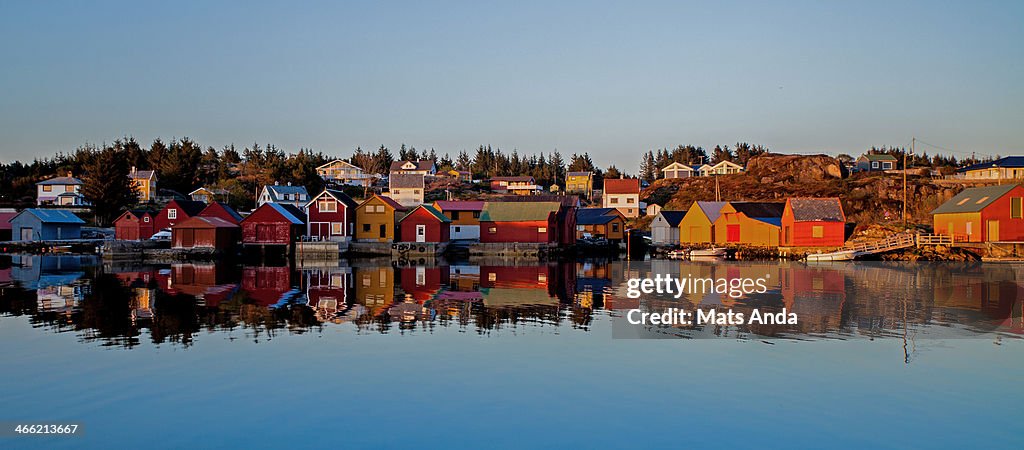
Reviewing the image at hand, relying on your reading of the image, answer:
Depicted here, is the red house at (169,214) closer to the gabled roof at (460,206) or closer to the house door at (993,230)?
the gabled roof at (460,206)

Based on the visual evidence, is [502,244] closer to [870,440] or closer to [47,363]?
[47,363]

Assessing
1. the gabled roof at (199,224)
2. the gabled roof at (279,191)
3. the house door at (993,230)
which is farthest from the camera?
the gabled roof at (279,191)

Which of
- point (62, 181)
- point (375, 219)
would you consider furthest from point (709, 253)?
point (62, 181)

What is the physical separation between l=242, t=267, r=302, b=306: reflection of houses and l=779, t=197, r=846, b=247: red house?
124 feet

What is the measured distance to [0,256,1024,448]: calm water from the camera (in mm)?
11195

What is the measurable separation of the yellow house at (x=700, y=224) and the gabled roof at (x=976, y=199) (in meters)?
17.4

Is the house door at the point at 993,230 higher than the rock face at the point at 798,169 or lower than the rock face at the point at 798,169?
lower

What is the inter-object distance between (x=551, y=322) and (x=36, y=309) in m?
16.9

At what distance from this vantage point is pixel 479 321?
72.0 ft

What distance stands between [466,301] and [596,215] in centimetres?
5039

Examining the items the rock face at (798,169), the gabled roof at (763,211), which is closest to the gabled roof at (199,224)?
the gabled roof at (763,211)

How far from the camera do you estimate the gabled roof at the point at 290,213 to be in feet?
202

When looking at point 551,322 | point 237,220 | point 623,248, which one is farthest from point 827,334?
point 237,220

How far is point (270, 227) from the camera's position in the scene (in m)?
61.6
